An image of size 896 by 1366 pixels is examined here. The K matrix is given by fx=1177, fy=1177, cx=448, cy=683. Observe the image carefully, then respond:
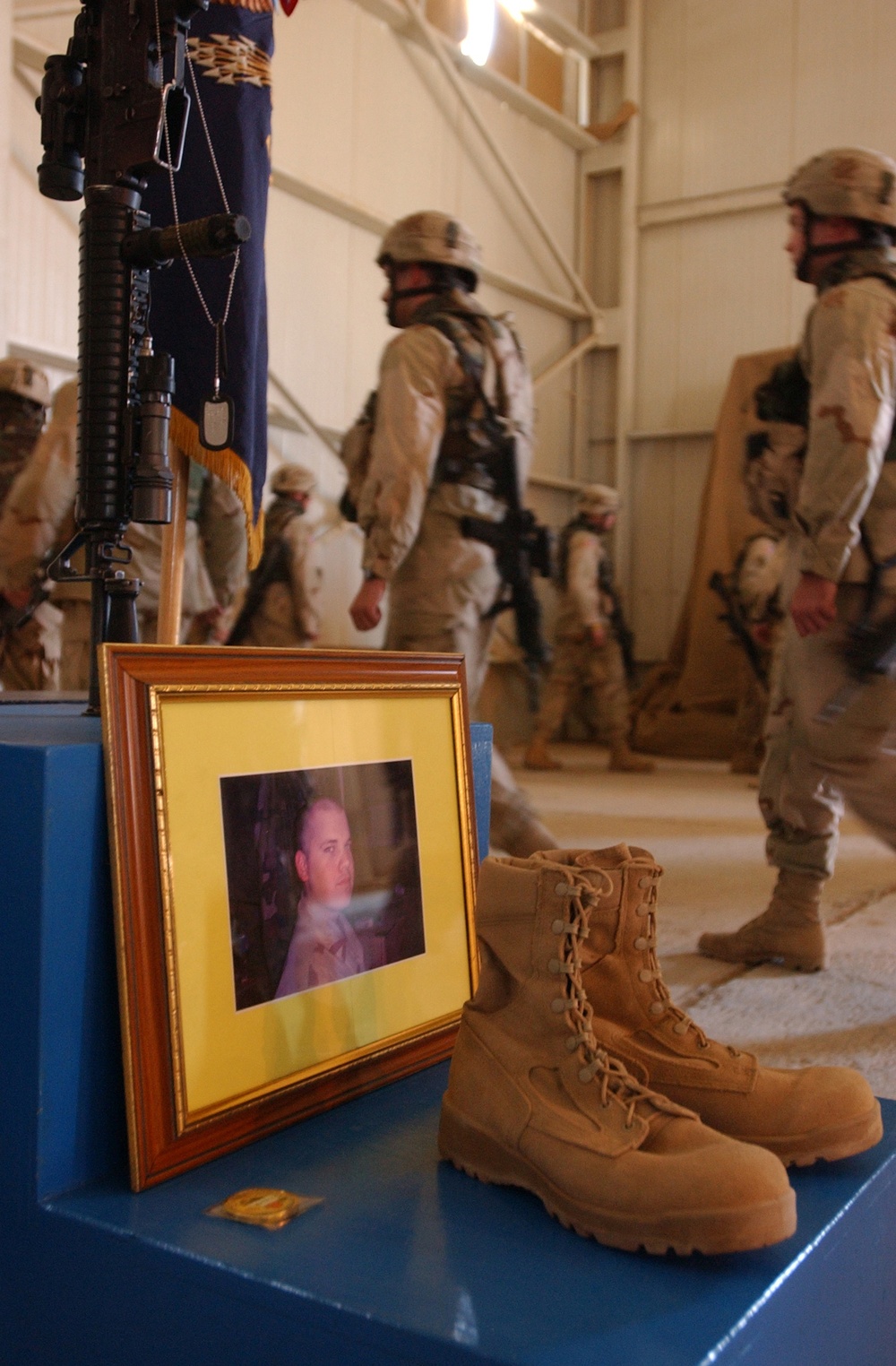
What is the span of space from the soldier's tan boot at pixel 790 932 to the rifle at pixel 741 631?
4.71 m

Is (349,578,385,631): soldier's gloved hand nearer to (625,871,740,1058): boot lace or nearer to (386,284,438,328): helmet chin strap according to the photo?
(386,284,438,328): helmet chin strap

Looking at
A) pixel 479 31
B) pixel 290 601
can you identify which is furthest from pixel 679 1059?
pixel 479 31

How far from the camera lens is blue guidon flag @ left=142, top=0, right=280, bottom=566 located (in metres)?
1.47

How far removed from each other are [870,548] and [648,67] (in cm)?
897

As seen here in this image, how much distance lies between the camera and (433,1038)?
46.7 inches

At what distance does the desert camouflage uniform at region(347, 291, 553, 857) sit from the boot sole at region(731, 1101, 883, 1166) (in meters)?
1.71

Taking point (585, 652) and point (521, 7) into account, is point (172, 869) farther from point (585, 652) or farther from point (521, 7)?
point (521, 7)

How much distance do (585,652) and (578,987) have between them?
5850 mm

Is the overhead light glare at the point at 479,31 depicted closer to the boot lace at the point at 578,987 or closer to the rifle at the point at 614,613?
the rifle at the point at 614,613

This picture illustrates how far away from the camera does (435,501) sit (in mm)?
2795

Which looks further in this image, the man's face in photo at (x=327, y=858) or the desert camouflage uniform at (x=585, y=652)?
the desert camouflage uniform at (x=585, y=652)

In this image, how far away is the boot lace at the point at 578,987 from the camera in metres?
0.85

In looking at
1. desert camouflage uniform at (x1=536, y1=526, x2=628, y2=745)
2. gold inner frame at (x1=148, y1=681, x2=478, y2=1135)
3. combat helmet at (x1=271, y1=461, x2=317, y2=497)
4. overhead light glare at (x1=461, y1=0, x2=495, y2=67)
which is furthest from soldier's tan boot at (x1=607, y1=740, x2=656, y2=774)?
gold inner frame at (x1=148, y1=681, x2=478, y2=1135)

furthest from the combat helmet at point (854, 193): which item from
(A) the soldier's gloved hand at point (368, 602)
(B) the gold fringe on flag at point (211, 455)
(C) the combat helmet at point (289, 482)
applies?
(C) the combat helmet at point (289, 482)
